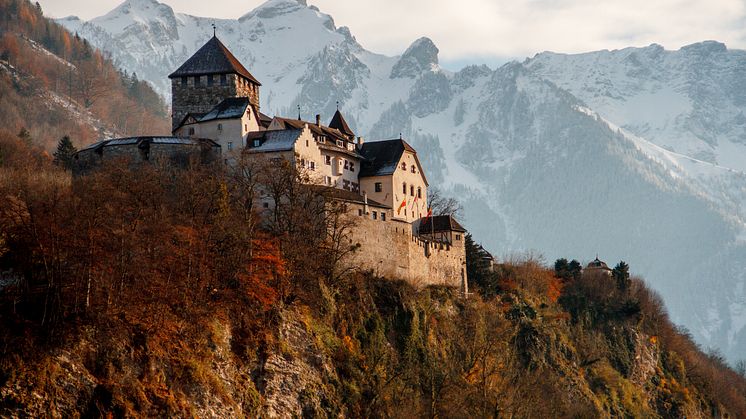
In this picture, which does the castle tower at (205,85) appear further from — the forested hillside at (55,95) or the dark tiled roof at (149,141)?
the forested hillside at (55,95)

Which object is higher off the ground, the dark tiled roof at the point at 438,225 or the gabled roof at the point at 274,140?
the gabled roof at the point at 274,140

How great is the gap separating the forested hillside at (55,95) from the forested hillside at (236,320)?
63.7 metres

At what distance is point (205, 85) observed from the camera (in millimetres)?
89812

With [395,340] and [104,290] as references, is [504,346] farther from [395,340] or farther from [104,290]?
[104,290]

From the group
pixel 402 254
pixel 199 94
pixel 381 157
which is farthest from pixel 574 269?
pixel 199 94

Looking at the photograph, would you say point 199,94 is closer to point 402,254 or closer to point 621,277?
point 402,254

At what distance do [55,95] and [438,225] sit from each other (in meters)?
105

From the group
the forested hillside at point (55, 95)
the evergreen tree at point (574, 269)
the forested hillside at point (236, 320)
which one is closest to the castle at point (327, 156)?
the forested hillside at point (236, 320)

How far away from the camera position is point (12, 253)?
51.8 metres

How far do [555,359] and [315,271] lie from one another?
31279mm

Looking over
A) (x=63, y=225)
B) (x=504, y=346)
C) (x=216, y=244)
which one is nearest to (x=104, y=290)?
(x=63, y=225)

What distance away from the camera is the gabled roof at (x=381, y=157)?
294ft

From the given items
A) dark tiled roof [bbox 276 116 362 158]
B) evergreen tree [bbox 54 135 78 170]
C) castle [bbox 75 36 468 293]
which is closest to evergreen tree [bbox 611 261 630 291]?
castle [bbox 75 36 468 293]

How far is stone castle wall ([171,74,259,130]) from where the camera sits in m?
89.1
